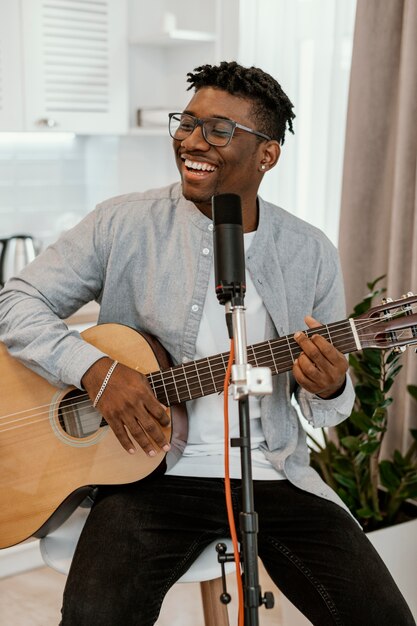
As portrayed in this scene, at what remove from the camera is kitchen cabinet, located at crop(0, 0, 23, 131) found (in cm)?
270

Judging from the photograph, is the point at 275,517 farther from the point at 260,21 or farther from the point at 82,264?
the point at 260,21

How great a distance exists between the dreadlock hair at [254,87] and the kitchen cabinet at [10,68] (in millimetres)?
1217

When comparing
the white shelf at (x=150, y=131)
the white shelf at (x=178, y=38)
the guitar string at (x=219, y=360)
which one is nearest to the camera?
the guitar string at (x=219, y=360)

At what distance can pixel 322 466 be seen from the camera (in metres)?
2.30

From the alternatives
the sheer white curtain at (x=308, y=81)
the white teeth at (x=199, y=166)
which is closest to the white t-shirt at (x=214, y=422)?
the white teeth at (x=199, y=166)

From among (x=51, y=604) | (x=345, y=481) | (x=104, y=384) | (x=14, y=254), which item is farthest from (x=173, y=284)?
(x=14, y=254)

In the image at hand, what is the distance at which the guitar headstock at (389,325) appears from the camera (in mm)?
1465

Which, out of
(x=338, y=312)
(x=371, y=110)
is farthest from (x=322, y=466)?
(x=371, y=110)

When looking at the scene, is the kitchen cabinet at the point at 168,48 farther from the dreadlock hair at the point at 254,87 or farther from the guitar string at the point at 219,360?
the guitar string at the point at 219,360

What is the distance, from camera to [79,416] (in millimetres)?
1644

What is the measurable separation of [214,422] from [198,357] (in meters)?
0.13

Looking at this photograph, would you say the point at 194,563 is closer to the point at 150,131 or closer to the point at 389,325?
the point at 389,325

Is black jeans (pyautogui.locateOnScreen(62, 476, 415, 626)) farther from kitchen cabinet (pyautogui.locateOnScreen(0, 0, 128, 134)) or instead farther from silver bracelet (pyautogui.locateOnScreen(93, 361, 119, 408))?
kitchen cabinet (pyautogui.locateOnScreen(0, 0, 128, 134))

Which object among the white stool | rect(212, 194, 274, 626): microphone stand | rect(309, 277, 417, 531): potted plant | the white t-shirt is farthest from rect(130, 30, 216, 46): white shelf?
rect(212, 194, 274, 626): microphone stand
